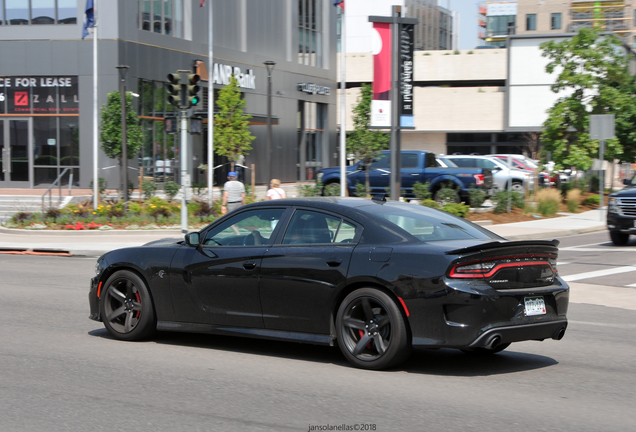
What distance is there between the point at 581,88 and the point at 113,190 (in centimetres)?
2116

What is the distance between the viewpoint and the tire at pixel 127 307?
768cm

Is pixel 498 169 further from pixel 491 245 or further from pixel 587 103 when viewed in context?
pixel 491 245

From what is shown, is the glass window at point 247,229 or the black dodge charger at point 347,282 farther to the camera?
the glass window at point 247,229

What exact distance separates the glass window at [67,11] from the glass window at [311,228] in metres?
31.2

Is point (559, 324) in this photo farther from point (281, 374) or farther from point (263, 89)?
point (263, 89)

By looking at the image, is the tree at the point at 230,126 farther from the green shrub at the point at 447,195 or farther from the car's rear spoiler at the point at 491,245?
the car's rear spoiler at the point at 491,245

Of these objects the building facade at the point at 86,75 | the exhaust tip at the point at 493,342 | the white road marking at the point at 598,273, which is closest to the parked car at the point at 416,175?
the building facade at the point at 86,75

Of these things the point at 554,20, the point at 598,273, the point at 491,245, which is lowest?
the point at 598,273

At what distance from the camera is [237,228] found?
24.5ft

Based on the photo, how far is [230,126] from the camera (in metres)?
37.8

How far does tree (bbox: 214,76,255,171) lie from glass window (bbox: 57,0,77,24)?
760 cm

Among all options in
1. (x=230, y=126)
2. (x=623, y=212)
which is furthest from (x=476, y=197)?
(x=230, y=126)

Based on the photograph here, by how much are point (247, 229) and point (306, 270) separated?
2.94 ft

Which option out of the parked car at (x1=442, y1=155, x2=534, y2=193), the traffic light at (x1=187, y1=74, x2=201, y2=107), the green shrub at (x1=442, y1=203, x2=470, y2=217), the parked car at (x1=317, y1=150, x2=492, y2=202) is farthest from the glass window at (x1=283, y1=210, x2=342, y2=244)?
the parked car at (x1=442, y1=155, x2=534, y2=193)
